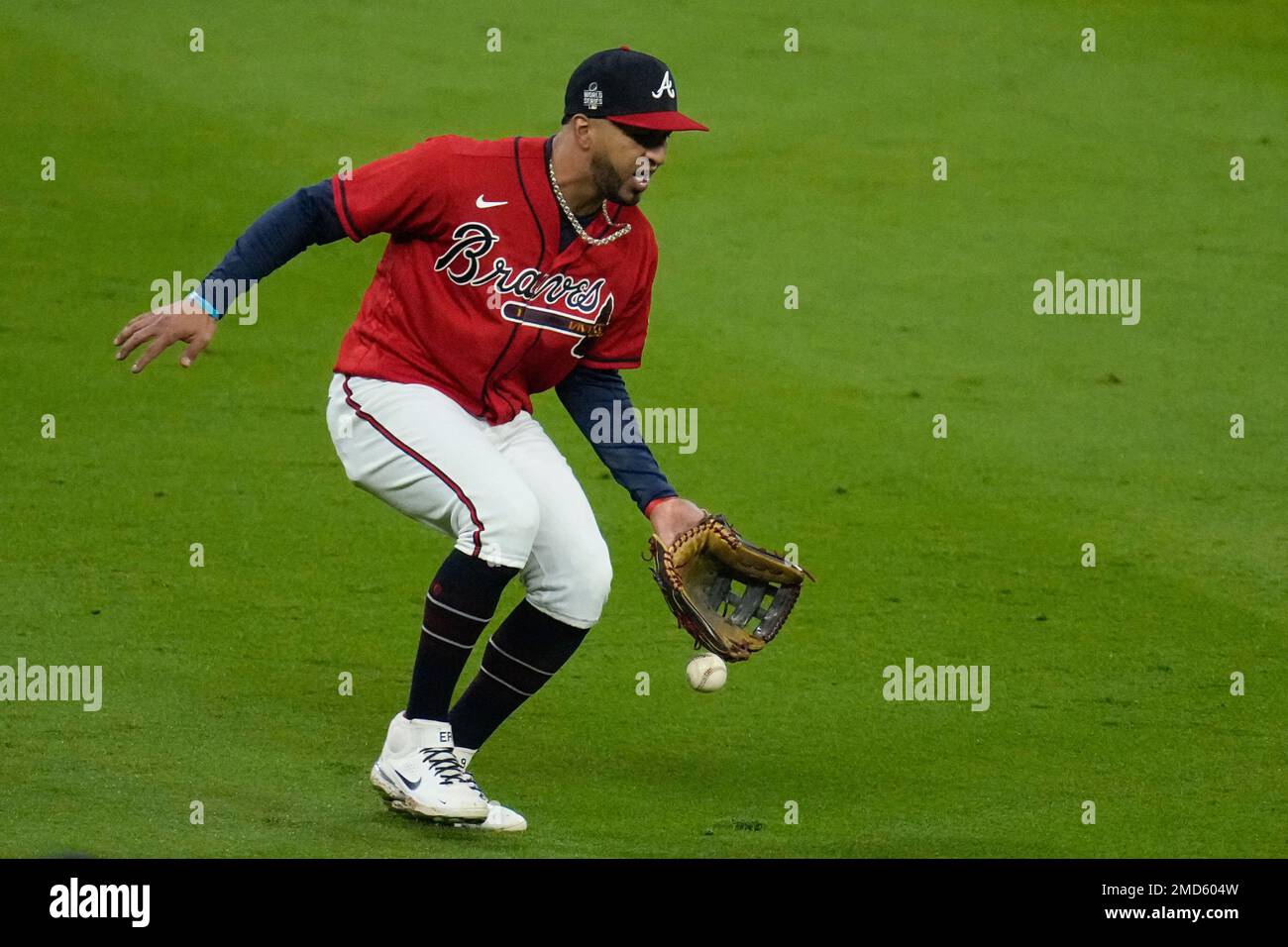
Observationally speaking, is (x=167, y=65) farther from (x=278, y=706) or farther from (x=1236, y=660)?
(x=1236, y=660)

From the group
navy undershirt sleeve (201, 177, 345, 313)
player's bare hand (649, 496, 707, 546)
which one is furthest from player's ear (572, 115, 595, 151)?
player's bare hand (649, 496, 707, 546)

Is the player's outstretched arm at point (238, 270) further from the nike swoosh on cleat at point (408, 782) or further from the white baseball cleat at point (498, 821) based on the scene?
the white baseball cleat at point (498, 821)

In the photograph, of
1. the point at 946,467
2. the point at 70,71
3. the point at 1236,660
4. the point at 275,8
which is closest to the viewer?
the point at 1236,660

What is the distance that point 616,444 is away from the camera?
5.08 meters

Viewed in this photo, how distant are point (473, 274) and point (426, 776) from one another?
1.24 m

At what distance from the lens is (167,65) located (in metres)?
12.5

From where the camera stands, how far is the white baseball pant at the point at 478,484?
4.65m

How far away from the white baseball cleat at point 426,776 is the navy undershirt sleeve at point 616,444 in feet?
2.61

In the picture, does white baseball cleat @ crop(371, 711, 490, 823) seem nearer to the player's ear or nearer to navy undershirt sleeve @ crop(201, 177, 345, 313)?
navy undershirt sleeve @ crop(201, 177, 345, 313)

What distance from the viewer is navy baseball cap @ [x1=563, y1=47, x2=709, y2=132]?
4.73m

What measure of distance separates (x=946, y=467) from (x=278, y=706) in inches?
136

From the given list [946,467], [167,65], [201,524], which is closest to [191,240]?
[167,65]

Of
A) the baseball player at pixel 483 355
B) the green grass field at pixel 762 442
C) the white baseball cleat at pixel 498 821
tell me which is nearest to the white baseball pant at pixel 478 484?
the baseball player at pixel 483 355

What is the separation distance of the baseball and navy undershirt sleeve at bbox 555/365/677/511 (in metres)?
0.45
